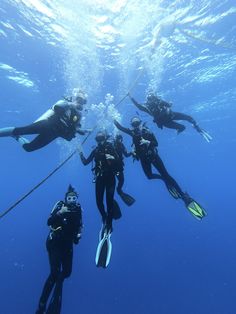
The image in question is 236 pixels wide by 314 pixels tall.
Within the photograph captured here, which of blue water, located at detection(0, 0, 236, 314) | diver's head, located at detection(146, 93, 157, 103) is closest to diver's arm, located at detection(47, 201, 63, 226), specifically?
diver's head, located at detection(146, 93, 157, 103)

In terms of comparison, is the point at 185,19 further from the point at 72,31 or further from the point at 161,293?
the point at 161,293

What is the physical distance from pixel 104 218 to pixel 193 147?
43835 mm

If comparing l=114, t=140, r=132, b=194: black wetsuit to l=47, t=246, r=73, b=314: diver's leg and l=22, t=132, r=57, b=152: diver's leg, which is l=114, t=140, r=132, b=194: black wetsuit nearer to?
l=22, t=132, r=57, b=152: diver's leg

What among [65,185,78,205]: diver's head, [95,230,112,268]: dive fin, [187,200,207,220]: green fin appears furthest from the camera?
[187,200,207,220]: green fin

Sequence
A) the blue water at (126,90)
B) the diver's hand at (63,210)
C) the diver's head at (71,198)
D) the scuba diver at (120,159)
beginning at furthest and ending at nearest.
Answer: the blue water at (126,90) < the scuba diver at (120,159) < the diver's head at (71,198) < the diver's hand at (63,210)

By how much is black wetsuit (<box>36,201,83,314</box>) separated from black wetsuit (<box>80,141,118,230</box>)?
0.90 m

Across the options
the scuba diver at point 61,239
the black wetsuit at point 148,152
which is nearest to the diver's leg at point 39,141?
the scuba diver at point 61,239

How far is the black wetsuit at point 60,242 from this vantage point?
793cm

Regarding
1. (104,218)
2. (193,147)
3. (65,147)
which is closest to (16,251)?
(65,147)

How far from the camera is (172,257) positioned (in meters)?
35.6

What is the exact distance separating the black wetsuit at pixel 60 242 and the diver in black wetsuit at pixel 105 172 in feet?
2.94

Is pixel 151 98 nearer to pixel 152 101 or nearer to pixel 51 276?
pixel 152 101

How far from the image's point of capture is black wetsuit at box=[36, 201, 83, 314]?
7.93 metres

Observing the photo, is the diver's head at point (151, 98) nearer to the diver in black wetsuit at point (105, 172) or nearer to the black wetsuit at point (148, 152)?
the black wetsuit at point (148, 152)
